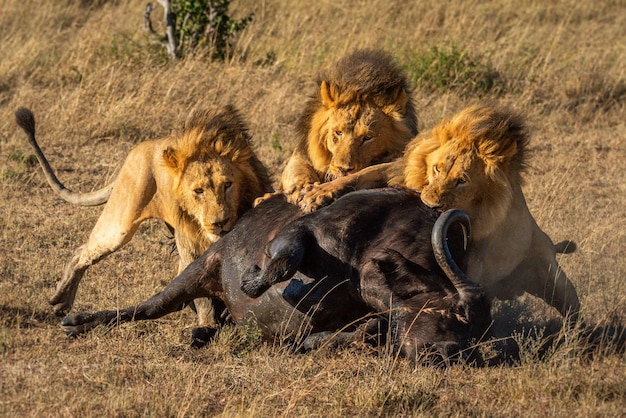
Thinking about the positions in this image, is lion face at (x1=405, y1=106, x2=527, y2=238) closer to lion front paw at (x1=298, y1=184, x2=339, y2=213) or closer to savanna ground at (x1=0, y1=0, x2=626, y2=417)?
lion front paw at (x1=298, y1=184, x2=339, y2=213)

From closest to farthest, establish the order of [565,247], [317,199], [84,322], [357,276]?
[357,276] → [317,199] → [84,322] → [565,247]

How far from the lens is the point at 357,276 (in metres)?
4.25

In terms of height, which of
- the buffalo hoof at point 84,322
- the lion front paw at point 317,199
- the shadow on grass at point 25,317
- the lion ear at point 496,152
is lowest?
the shadow on grass at point 25,317

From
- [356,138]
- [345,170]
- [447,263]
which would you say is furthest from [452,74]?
[447,263]

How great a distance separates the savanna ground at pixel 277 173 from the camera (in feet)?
13.1

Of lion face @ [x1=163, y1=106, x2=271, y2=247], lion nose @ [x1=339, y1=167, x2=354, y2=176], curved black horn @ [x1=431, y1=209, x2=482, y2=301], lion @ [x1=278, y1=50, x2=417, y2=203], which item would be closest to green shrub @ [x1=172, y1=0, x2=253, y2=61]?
lion @ [x1=278, y1=50, x2=417, y2=203]

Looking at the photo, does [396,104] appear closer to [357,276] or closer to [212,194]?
[212,194]

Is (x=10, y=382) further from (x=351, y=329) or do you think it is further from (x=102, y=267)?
(x=102, y=267)

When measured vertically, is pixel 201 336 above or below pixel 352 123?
below

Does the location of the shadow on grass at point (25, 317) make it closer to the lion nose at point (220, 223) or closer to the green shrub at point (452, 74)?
the lion nose at point (220, 223)

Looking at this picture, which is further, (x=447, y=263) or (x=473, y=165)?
(x=473, y=165)

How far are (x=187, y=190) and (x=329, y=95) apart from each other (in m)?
0.81

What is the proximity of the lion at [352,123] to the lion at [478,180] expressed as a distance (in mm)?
229

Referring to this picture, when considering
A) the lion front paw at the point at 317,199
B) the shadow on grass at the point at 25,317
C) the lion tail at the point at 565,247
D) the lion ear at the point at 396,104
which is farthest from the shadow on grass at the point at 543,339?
the shadow on grass at the point at 25,317
